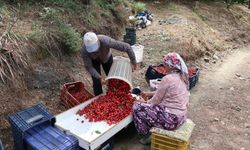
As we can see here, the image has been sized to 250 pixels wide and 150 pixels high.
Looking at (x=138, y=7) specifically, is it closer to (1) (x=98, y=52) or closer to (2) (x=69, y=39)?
(2) (x=69, y=39)

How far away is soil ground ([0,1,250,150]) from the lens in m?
4.95

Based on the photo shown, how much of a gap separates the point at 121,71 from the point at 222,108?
2402mm

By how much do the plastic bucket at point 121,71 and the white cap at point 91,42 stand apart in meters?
0.40

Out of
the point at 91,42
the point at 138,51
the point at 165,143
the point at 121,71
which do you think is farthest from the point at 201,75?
the point at 91,42

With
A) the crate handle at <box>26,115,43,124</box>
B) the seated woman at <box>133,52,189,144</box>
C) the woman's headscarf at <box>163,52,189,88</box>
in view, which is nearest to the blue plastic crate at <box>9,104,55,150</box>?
the crate handle at <box>26,115,43,124</box>

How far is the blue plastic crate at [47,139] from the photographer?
141 inches

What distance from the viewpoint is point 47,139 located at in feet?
12.2

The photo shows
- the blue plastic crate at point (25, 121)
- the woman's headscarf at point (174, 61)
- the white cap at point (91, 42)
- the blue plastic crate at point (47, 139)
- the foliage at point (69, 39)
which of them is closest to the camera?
the blue plastic crate at point (47, 139)

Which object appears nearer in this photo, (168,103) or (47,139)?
(47,139)

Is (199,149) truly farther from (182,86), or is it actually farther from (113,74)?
(113,74)

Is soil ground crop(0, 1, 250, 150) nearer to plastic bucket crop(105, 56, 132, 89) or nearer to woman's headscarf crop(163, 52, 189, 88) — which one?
plastic bucket crop(105, 56, 132, 89)

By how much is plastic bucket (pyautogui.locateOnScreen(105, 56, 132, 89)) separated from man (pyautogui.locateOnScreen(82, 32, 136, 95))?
5.3 inches

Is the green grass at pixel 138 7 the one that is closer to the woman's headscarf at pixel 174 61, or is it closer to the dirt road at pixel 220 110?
the dirt road at pixel 220 110

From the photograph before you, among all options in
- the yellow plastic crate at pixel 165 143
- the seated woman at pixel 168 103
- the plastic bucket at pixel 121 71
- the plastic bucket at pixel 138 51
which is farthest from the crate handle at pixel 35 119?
the plastic bucket at pixel 138 51
